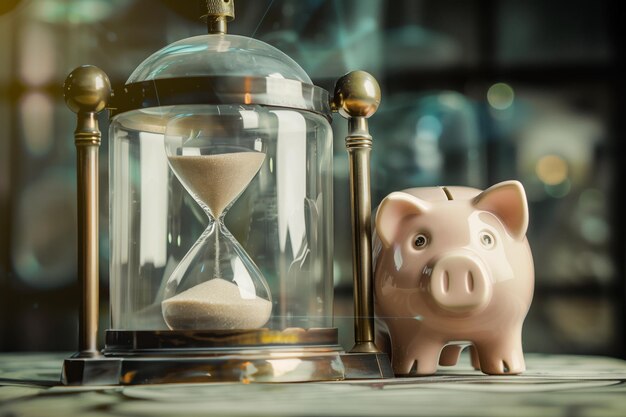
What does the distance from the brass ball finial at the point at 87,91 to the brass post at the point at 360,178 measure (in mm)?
295

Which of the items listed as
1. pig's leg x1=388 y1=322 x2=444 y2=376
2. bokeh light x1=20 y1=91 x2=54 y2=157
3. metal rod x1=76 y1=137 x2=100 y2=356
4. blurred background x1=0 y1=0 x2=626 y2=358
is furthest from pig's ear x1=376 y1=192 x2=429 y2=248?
bokeh light x1=20 y1=91 x2=54 y2=157

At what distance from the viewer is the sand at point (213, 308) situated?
1.01 meters

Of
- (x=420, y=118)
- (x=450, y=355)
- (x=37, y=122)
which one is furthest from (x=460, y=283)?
(x=37, y=122)

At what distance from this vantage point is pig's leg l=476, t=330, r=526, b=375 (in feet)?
3.64

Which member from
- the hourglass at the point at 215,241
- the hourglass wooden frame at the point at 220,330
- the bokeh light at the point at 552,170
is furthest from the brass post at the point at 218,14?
the bokeh light at the point at 552,170

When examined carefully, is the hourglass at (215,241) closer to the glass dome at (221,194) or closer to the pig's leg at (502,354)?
the glass dome at (221,194)

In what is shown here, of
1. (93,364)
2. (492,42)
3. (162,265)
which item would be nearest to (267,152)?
(162,265)

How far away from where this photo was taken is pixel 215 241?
107cm

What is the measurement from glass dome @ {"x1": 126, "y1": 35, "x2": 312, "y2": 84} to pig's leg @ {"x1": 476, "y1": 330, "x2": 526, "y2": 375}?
1.33 feet

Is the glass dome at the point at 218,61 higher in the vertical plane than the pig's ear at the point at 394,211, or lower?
higher

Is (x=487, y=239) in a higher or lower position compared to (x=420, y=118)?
lower

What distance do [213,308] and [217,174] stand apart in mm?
163

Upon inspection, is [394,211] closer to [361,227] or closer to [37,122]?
[361,227]

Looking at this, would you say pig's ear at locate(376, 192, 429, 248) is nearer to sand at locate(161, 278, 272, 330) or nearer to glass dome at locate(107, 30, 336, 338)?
glass dome at locate(107, 30, 336, 338)
